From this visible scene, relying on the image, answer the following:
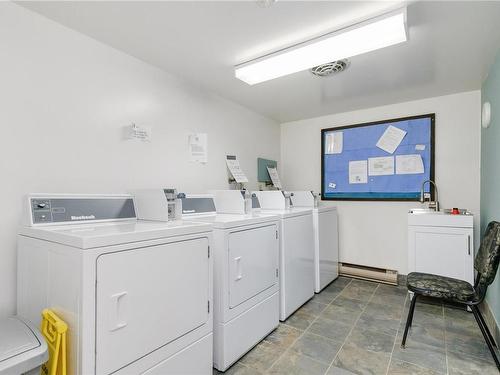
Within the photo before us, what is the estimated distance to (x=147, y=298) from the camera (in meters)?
1.26

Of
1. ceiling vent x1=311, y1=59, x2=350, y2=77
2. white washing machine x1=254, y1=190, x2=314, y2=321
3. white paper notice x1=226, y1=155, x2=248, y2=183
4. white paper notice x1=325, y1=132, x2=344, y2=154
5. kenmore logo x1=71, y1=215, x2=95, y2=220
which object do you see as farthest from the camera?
white paper notice x1=325, y1=132, x2=344, y2=154

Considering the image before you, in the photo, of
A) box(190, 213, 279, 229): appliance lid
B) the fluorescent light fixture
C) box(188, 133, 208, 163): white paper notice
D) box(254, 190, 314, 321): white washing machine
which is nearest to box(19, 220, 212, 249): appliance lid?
box(190, 213, 279, 229): appliance lid

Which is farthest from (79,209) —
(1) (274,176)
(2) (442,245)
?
(2) (442,245)

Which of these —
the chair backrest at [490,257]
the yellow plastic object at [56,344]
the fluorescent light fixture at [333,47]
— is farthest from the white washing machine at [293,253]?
the yellow plastic object at [56,344]

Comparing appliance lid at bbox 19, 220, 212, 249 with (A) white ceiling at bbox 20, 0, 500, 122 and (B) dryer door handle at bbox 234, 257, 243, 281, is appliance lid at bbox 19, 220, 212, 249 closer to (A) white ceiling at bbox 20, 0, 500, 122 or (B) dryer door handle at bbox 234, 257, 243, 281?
(B) dryer door handle at bbox 234, 257, 243, 281

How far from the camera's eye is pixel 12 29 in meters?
1.54

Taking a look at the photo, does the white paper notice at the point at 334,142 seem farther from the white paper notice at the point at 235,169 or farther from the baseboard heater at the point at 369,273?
the baseboard heater at the point at 369,273

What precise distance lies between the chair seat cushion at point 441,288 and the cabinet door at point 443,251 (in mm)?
539

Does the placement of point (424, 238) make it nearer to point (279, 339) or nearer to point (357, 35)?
point (279, 339)

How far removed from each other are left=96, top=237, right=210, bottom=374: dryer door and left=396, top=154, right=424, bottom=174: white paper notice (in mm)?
2702

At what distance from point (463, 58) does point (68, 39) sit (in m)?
2.96

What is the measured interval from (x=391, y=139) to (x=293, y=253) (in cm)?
193

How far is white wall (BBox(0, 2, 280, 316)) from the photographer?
1.52m

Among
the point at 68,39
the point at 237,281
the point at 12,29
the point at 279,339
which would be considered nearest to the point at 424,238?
the point at 279,339
